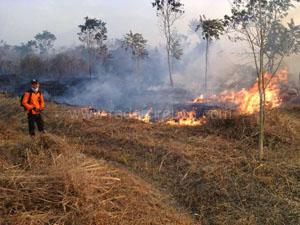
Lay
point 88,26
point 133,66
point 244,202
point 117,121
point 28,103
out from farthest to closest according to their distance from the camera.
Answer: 1. point 133,66
2. point 88,26
3. point 117,121
4. point 28,103
5. point 244,202

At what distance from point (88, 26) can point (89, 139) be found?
29.9 meters

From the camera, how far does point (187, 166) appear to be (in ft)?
24.9

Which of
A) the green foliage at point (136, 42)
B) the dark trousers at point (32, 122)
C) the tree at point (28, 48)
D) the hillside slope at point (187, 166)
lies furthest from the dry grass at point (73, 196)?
the tree at point (28, 48)

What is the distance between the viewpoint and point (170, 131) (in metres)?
10.6

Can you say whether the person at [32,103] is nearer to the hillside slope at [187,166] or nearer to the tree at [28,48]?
the hillside slope at [187,166]

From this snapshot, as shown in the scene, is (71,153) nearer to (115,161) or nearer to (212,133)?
(115,161)

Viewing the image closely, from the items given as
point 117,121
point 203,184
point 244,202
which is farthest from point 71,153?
point 117,121

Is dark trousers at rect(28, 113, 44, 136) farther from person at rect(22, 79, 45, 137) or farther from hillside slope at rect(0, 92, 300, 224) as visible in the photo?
hillside slope at rect(0, 92, 300, 224)

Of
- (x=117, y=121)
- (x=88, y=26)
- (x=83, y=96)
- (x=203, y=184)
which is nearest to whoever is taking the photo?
(x=203, y=184)

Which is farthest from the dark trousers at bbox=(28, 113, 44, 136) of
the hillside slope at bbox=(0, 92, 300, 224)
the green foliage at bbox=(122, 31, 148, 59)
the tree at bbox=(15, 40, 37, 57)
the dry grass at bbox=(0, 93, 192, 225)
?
the tree at bbox=(15, 40, 37, 57)

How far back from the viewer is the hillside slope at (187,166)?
5.83 metres

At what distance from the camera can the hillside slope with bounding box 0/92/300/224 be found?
583 centimetres

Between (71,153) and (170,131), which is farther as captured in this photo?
(170,131)

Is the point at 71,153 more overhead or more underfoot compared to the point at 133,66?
more underfoot
